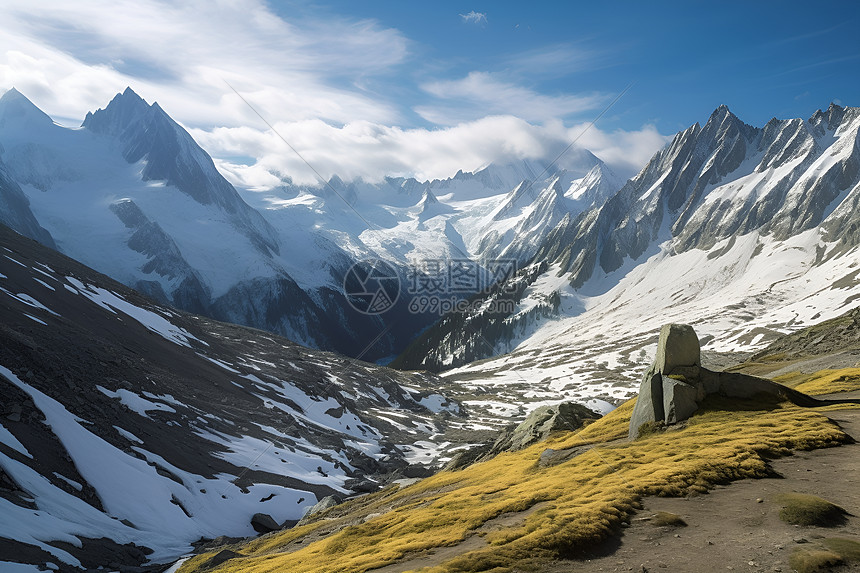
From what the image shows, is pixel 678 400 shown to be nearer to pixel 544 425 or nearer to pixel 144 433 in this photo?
pixel 544 425

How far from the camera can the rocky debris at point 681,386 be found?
37188mm

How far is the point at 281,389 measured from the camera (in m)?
125

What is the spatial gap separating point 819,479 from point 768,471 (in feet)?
7.03

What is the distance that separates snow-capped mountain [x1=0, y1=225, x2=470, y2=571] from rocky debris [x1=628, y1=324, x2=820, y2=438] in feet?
141

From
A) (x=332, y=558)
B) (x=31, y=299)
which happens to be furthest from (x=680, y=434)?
(x=31, y=299)

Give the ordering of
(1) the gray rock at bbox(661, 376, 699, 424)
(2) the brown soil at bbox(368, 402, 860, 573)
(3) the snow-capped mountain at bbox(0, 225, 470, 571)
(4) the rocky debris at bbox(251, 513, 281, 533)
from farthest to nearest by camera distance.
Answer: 1. (4) the rocky debris at bbox(251, 513, 281, 533)
2. (3) the snow-capped mountain at bbox(0, 225, 470, 571)
3. (1) the gray rock at bbox(661, 376, 699, 424)
4. (2) the brown soil at bbox(368, 402, 860, 573)

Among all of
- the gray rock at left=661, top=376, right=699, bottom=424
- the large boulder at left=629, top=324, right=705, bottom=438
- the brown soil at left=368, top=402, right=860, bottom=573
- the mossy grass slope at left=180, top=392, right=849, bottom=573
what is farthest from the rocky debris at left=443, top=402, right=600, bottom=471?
the brown soil at left=368, top=402, right=860, bottom=573

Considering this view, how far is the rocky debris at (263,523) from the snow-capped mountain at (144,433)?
1.14ft

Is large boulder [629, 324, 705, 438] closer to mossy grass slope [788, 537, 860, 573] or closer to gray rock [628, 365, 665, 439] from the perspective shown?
gray rock [628, 365, 665, 439]

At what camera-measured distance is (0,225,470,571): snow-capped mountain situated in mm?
42281

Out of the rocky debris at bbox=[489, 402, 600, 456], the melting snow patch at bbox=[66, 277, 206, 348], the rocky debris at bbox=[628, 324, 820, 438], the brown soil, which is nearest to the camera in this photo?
the brown soil

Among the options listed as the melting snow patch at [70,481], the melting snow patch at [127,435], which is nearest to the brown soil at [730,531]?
the melting snow patch at [70,481]

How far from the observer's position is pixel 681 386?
122ft

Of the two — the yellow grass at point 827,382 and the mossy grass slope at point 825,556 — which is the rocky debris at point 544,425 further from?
the mossy grass slope at point 825,556
